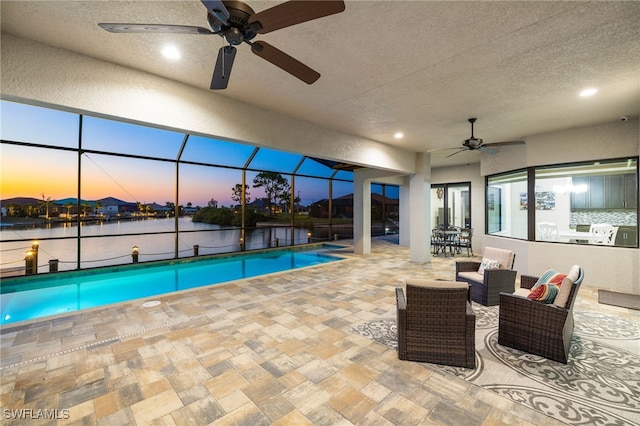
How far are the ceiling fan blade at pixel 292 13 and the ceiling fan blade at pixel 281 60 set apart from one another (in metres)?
0.14

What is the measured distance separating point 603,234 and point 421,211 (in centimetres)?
368

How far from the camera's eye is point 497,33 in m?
2.52

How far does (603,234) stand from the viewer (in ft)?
17.5

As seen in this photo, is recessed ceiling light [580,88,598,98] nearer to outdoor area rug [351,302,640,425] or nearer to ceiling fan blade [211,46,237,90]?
outdoor area rug [351,302,640,425]

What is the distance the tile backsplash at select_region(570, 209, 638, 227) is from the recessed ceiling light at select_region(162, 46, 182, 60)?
7911 millimetres

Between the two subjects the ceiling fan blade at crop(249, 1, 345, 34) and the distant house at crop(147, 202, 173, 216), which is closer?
the ceiling fan blade at crop(249, 1, 345, 34)

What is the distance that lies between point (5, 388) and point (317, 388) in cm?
262

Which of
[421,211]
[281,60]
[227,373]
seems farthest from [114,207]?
[421,211]

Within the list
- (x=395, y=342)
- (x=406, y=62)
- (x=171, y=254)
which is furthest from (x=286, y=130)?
(x=171, y=254)

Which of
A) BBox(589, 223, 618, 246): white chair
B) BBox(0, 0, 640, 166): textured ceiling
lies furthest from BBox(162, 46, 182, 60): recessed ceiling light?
BBox(589, 223, 618, 246): white chair

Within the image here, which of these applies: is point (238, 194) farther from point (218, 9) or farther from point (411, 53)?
point (218, 9)

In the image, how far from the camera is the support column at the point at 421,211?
24.7 feet

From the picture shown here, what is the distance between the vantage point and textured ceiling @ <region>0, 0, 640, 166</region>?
2252 millimetres

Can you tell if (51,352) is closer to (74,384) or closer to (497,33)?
(74,384)
